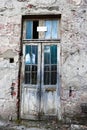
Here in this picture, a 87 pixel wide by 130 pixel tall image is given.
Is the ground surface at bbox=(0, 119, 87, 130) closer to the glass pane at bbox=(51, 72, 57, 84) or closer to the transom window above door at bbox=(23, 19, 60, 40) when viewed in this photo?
the glass pane at bbox=(51, 72, 57, 84)

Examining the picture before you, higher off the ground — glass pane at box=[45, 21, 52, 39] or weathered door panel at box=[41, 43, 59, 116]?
glass pane at box=[45, 21, 52, 39]

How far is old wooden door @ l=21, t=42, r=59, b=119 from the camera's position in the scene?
6469 millimetres

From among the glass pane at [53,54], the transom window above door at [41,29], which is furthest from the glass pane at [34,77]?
the transom window above door at [41,29]

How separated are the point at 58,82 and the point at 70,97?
0.53m

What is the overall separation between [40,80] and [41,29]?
143 centimetres

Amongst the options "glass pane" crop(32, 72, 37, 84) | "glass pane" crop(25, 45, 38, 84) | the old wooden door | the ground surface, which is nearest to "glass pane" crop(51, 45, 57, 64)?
the old wooden door

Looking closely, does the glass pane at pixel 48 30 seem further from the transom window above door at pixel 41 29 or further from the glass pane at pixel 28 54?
the glass pane at pixel 28 54

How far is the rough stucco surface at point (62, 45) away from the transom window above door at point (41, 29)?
0.24 meters

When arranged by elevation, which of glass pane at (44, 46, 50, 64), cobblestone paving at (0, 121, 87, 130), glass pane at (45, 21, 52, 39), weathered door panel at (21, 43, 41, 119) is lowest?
cobblestone paving at (0, 121, 87, 130)

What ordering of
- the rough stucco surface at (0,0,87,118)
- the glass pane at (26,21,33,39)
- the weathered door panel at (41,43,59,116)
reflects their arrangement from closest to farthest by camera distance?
1. the rough stucco surface at (0,0,87,118)
2. the weathered door panel at (41,43,59,116)
3. the glass pane at (26,21,33,39)

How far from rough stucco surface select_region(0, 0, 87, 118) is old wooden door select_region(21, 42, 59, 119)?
9.7 inches

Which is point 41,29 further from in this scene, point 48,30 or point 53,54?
point 53,54

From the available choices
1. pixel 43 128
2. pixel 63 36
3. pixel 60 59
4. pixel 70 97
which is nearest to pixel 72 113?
pixel 70 97

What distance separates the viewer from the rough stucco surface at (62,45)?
6.32 meters
